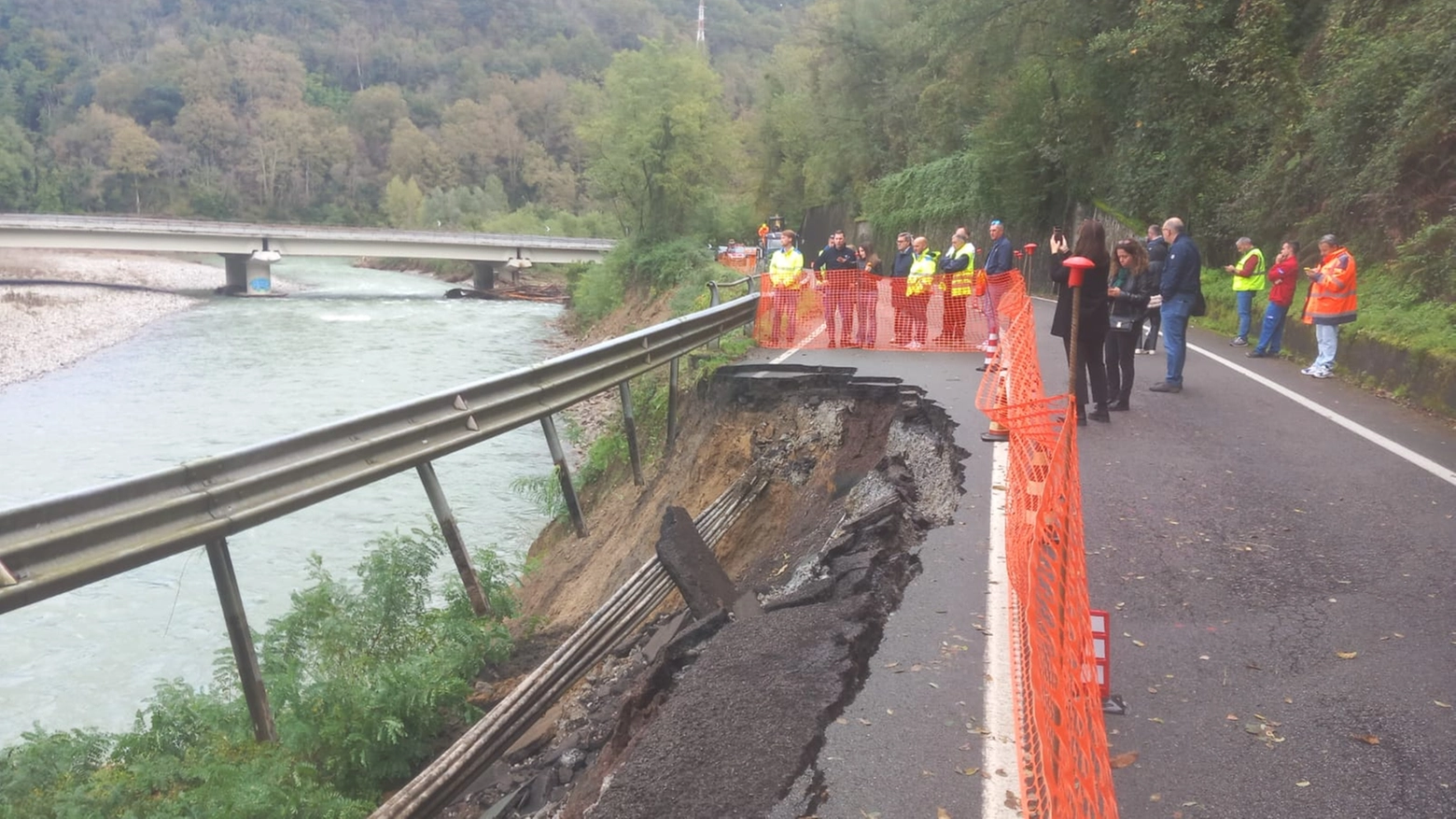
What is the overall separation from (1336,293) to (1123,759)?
1048cm

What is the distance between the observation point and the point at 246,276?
56.7m

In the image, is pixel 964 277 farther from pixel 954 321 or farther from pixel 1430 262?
pixel 1430 262

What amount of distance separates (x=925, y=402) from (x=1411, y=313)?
7244 mm

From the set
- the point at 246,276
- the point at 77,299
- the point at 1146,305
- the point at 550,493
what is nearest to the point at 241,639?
the point at 550,493

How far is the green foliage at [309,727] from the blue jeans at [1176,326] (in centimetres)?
717

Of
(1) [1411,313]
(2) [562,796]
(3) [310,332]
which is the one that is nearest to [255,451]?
(2) [562,796]

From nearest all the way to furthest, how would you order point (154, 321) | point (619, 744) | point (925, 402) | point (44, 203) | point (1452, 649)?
point (619, 744)
point (1452, 649)
point (925, 402)
point (154, 321)
point (44, 203)

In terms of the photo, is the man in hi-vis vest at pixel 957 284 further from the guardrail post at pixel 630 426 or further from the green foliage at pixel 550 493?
the guardrail post at pixel 630 426

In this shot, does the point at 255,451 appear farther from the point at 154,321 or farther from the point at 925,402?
the point at 154,321

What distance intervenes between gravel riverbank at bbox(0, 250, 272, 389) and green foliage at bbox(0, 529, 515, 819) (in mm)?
28522

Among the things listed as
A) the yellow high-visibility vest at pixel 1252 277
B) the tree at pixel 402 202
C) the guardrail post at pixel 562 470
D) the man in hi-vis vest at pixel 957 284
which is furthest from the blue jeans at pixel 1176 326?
the tree at pixel 402 202

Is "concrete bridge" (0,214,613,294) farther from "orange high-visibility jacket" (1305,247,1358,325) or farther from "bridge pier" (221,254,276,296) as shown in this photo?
"orange high-visibility jacket" (1305,247,1358,325)

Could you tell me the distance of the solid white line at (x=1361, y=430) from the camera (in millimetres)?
7203

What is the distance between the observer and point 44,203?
96375mm
